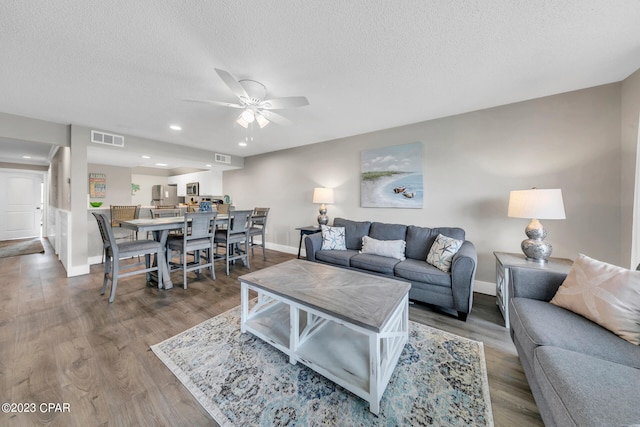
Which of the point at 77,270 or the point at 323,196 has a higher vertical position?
the point at 323,196

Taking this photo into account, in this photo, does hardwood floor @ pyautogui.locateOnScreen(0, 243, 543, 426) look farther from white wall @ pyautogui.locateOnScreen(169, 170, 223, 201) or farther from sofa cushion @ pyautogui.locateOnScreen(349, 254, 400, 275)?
white wall @ pyautogui.locateOnScreen(169, 170, 223, 201)

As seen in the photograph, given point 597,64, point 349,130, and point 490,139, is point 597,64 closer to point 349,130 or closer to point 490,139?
point 490,139

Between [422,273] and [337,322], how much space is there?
4.74 feet

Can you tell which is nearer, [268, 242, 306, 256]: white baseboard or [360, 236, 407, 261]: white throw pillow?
[360, 236, 407, 261]: white throw pillow

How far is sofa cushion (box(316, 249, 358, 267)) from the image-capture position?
9.94 ft

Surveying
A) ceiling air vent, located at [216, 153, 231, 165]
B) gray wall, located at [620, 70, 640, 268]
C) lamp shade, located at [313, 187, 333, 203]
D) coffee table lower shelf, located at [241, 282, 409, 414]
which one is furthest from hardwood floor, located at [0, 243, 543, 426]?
ceiling air vent, located at [216, 153, 231, 165]

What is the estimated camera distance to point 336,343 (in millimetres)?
1678

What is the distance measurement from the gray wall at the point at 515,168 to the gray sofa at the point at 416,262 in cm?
43

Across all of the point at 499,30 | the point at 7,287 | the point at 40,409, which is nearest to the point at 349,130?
the point at 499,30

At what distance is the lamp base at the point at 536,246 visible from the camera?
85.1 inches

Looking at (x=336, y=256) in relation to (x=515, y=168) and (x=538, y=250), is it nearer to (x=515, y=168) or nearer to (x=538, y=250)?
(x=538, y=250)

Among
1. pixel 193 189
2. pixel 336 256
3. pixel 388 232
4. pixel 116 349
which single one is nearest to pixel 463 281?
pixel 388 232

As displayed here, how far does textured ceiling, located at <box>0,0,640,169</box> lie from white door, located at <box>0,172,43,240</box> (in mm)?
5546

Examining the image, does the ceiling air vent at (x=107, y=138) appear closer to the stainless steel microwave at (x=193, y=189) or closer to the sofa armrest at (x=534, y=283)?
the stainless steel microwave at (x=193, y=189)
